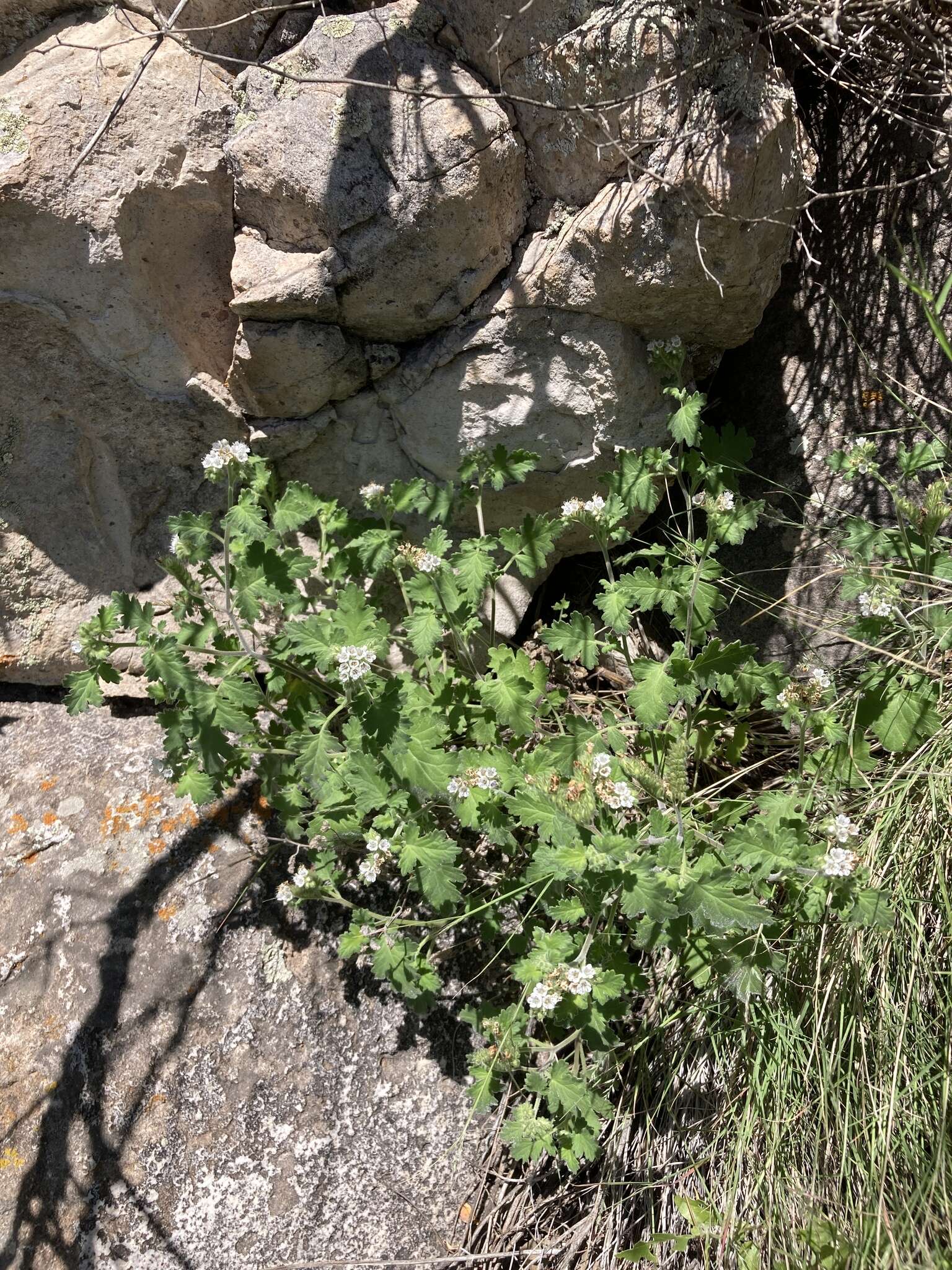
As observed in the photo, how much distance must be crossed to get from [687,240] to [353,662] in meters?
1.45

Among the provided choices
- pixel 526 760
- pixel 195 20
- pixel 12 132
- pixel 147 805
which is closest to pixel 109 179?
pixel 12 132

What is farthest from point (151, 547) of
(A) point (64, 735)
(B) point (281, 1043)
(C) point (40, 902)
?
(B) point (281, 1043)

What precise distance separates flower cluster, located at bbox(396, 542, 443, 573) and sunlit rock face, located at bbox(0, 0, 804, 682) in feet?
1.64

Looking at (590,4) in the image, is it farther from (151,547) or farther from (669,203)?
(151,547)

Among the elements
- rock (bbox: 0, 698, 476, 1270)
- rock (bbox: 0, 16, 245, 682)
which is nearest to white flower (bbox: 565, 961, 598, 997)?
rock (bbox: 0, 698, 476, 1270)

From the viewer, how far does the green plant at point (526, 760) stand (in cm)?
217

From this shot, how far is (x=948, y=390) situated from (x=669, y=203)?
116 cm

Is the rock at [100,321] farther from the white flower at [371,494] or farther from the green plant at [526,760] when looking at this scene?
the white flower at [371,494]

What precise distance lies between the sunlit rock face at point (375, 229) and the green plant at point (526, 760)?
0.24m

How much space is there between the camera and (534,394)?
2799 mm

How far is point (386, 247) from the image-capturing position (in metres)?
2.56

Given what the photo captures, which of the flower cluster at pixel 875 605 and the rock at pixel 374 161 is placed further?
the rock at pixel 374 161

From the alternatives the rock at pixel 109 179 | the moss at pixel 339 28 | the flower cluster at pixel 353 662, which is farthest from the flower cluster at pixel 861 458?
the rock at pixel 109 179

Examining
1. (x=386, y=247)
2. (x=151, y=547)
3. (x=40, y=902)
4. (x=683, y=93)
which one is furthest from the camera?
(x=151, y=547)
